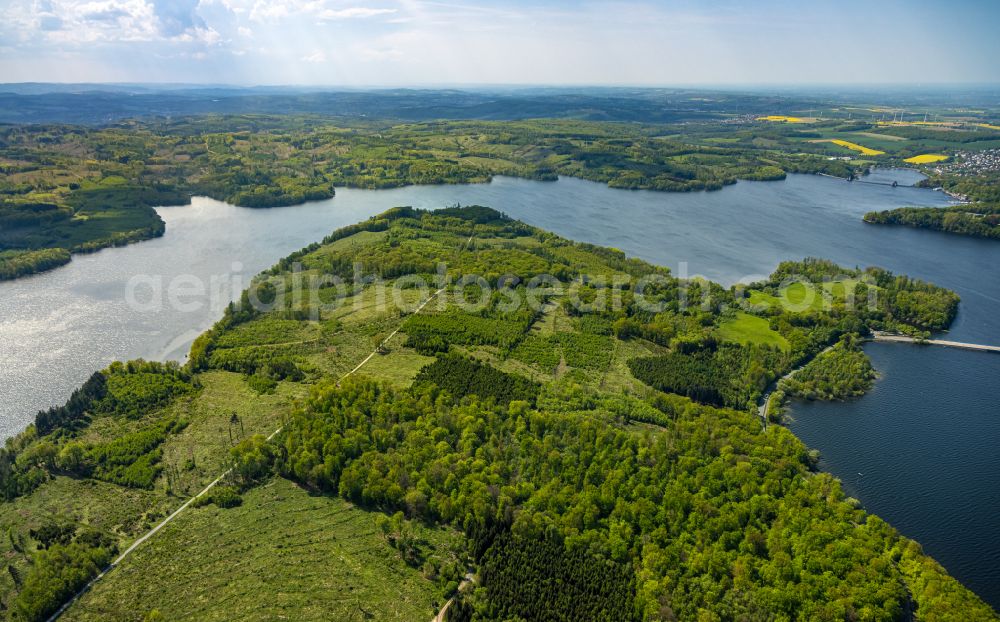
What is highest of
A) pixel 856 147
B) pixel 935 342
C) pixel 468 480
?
pixel 856 147

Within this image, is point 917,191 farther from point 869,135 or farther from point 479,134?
point 479,134

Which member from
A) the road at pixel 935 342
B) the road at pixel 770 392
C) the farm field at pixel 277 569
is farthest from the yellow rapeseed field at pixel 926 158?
the farm field at pixel 277 569

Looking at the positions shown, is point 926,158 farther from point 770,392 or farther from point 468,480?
point 468,480

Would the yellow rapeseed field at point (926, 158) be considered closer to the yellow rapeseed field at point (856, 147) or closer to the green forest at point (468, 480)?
the yellow rapeseed field at point (856, 147)

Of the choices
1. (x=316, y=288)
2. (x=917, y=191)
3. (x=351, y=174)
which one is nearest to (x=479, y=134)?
(x=351, y=174)

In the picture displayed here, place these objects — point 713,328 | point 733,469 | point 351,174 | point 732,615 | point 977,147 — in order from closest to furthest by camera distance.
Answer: point 732,615, point 733,469, point 713,328, point 351,174, point 977,147

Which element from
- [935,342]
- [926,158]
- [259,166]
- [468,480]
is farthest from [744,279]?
[926,158]
